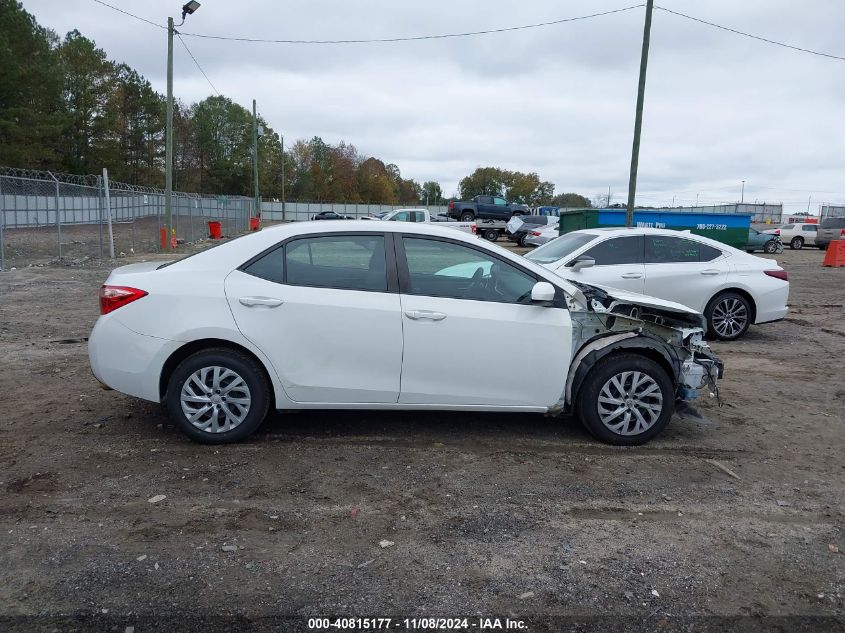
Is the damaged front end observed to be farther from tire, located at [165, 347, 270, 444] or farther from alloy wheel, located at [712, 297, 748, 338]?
alloy wheel, located at [712, 297, 748, 338]

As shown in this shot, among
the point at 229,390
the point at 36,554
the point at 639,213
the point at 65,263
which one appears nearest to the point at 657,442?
the point at 229,390

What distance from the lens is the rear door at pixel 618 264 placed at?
888 cm

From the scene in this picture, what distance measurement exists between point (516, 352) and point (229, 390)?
6.71 feet

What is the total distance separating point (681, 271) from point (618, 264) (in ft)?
3.00

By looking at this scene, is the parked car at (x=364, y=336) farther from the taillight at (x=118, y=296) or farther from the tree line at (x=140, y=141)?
the tree line at (x=140, y=141)

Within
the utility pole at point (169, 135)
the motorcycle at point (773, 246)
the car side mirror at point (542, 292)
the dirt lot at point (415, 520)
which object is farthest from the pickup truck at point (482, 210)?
the car side mirror at point (542, 292)

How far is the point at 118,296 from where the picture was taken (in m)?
4.76

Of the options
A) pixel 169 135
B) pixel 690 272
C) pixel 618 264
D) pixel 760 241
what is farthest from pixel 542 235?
pixel 618 264

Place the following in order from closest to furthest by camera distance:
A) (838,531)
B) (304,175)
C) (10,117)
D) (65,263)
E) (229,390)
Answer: (838,531)
(229,390)
(65,263)
(10,117)
(304,175)

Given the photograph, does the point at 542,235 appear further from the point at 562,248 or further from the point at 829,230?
the point at 562,248

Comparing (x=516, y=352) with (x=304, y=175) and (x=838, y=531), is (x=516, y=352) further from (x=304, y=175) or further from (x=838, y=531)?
(x=304, y=175)

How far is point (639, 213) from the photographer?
19156 millimetres

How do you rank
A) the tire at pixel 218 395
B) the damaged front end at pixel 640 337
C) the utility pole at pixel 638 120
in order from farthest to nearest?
the utility pole at pixel 638 120 < the damaged front end at pixel 640 337 < the tire at pixel 218 395

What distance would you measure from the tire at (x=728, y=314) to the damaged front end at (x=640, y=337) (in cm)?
433
